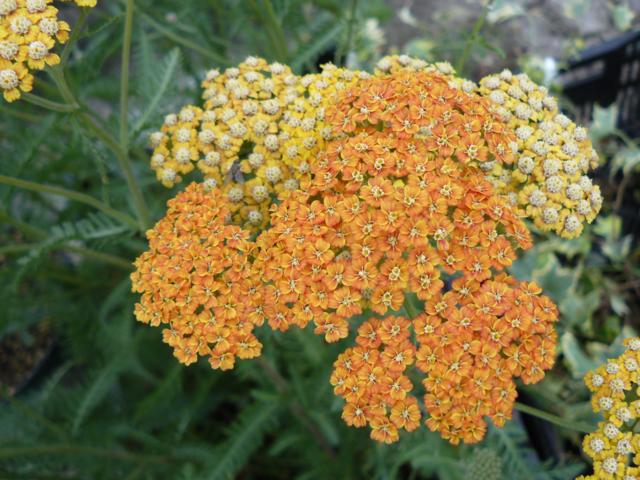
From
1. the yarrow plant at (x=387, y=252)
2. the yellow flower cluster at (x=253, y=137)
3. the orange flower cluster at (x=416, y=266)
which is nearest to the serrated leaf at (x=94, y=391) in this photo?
the yarrow plant at (x=387, y=252)

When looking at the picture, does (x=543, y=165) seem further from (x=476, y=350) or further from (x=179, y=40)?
(x=179, y=40)

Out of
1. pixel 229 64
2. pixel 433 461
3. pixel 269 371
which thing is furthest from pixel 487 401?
pixel 229 64

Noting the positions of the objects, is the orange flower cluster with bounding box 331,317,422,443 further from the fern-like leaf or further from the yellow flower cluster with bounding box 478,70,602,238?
the fern-like leaf

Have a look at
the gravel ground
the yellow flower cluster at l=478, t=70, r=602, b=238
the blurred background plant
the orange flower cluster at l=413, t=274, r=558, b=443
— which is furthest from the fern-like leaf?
the gravel ground

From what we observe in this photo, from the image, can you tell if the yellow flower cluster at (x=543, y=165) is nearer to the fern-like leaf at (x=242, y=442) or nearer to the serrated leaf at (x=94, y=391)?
the fern-like leaf at (x=242, y=442)

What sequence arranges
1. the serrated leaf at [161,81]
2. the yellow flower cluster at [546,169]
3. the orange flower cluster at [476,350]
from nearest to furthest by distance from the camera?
1. the orange flower cluster at [476,350]
2. the yellow flower cluster at [546,169]
3. the serrated leaf at [161,81]

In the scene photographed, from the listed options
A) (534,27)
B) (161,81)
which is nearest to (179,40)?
(161,81)
